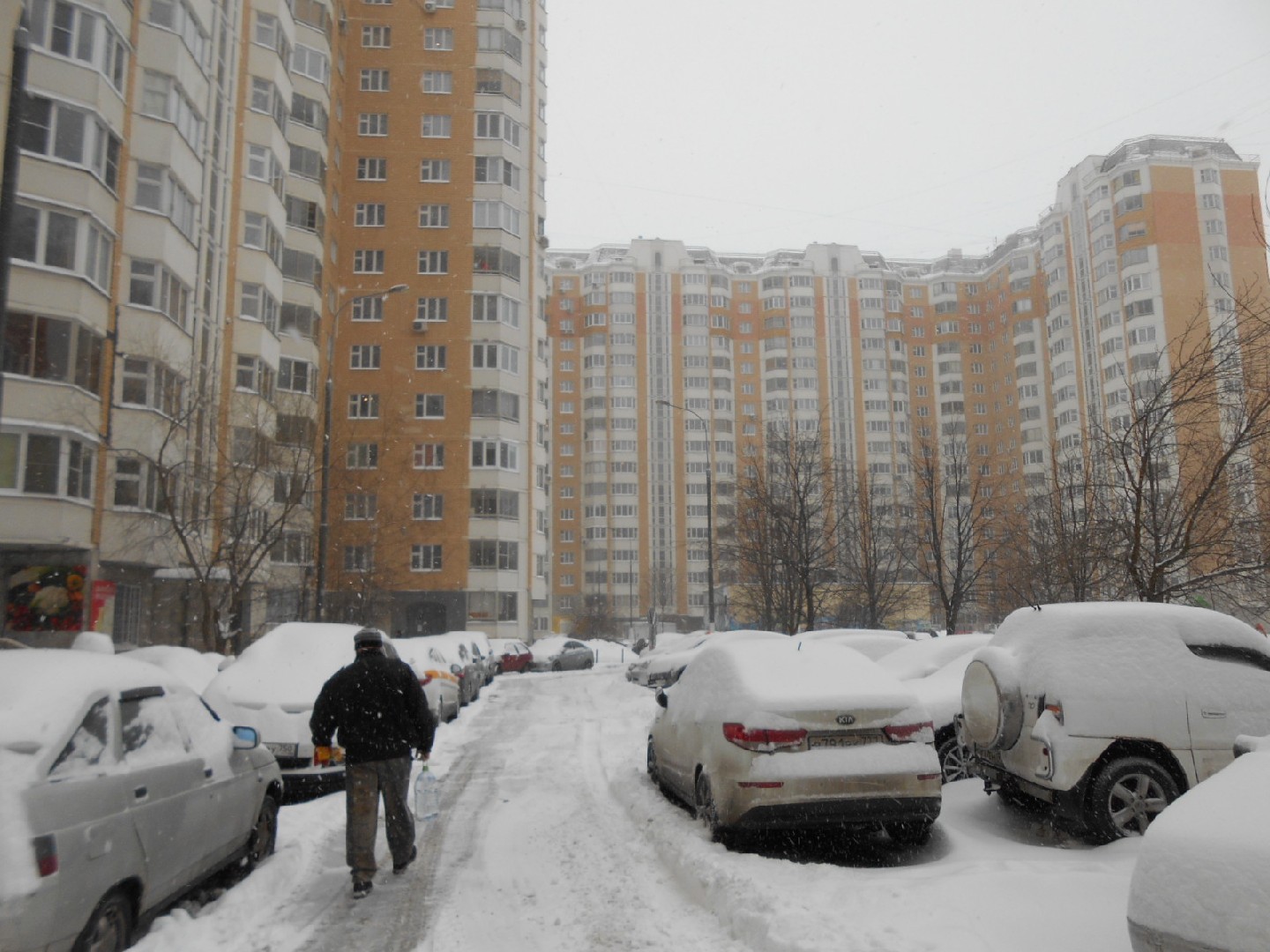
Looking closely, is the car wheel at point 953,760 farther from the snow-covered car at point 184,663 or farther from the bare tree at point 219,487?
the bare tree at point 219,487

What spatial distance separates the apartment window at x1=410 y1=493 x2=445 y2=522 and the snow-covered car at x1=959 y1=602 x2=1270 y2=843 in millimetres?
45821

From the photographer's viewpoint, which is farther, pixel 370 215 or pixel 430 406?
pixel 370 215

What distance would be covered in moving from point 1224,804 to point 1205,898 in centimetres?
45

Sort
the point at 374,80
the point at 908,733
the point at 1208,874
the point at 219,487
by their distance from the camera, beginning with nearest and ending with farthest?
the point at 1208,874, the point at 908,733, the point at 219,487, the point at 374,80

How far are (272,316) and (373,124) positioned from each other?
66.0ft

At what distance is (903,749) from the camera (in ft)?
24.4

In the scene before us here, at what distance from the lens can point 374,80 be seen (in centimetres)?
5606

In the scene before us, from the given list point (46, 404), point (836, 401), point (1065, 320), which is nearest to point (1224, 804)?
point (46, 404)

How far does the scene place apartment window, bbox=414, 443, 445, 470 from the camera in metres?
52.5

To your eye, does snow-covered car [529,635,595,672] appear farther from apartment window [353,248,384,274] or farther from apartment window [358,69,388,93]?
apartment window [358,69,388,93]

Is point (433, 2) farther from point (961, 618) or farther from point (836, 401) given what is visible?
point (836, 401)

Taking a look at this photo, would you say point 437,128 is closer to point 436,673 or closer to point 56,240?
point 56,240

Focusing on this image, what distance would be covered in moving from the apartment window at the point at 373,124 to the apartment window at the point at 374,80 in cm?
151

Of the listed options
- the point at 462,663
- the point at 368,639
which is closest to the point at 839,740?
the point at 368,639
